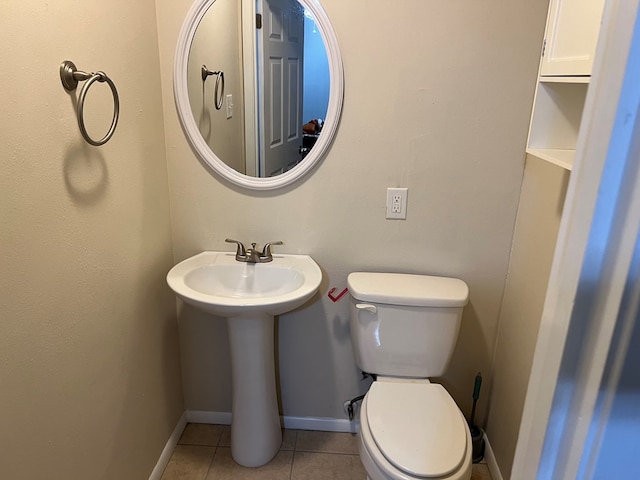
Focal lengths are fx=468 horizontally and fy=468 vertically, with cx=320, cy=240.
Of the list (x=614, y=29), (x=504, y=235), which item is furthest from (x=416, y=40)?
(x=614, y=29)

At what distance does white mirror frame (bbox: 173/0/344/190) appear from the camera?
1.59 meters

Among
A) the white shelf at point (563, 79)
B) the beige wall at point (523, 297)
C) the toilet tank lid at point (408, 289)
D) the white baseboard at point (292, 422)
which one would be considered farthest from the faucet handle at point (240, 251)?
the white shelf at point (563, 79)

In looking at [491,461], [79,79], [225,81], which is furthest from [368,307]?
[79,79]

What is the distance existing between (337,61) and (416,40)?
274 mm

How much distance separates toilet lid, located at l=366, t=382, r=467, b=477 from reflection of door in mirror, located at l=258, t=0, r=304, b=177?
90cm

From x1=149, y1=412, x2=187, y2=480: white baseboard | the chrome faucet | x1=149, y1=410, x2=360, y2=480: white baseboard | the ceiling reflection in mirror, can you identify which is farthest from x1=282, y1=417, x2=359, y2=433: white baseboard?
the ceiling reflection in mirror

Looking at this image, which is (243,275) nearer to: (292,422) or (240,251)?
(240,251)

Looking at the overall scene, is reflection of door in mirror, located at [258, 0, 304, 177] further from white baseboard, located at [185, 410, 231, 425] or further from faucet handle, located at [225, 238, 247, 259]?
white baseboard, located at [185, 410, 231, 425]

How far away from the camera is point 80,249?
1.25 metres

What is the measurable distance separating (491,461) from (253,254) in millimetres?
1249

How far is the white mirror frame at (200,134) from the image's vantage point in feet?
5.22

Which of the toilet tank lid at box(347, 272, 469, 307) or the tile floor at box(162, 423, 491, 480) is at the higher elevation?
the toilet tank lid at box(347, 272, 469, 307)

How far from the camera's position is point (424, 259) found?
1807mm

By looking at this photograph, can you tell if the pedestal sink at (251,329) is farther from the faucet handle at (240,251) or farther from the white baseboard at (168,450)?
the white baseboard at (168,450)
